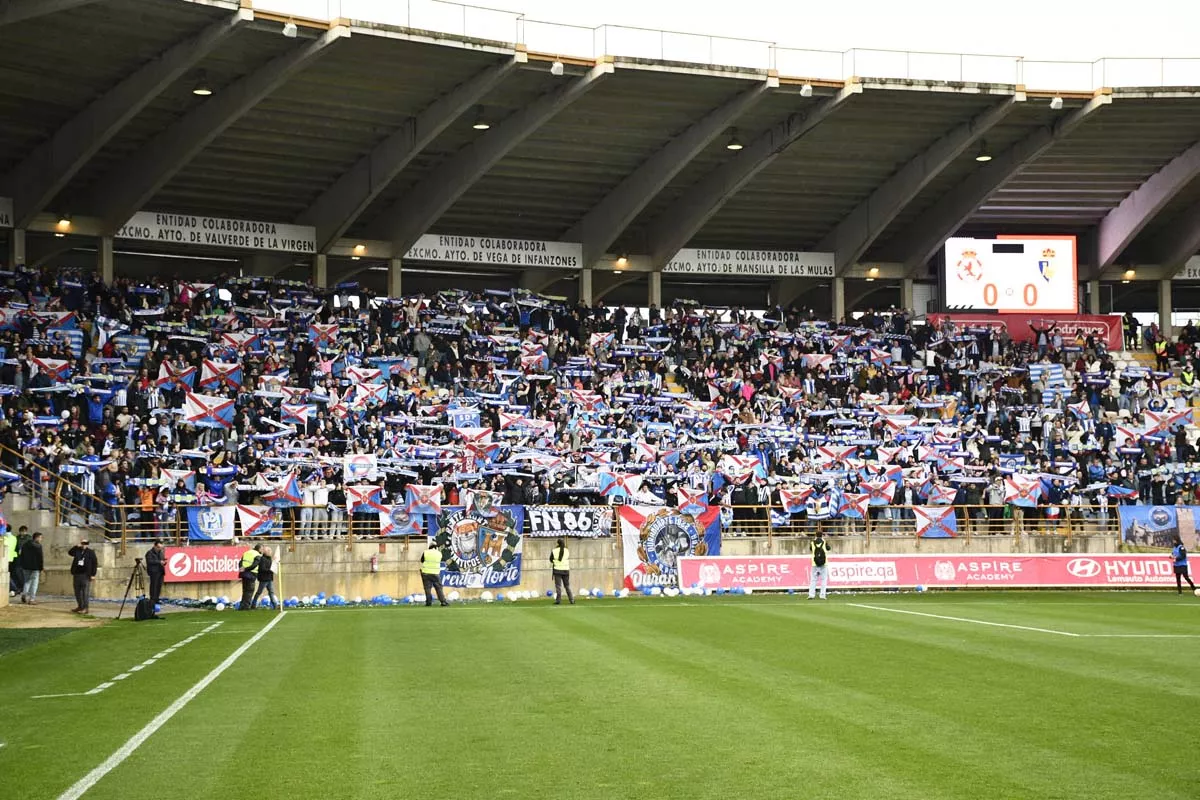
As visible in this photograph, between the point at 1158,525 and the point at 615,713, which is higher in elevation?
the point at 1158,525

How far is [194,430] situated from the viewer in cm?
3984

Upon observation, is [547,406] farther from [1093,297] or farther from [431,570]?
[1093,297]

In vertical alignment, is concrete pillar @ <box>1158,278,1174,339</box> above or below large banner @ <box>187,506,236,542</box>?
above

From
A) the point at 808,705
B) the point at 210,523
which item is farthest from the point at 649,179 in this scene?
the point at 808,705

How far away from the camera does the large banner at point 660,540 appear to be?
3919 cm

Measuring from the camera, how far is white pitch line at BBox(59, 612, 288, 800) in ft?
32.7

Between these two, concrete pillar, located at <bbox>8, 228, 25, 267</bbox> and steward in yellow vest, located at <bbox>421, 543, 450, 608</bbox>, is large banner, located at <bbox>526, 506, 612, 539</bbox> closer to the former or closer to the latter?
steward in yellow vest, located at <bbox>421, 543, 450, 608</bbox>

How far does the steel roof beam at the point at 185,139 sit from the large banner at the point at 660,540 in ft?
48.9

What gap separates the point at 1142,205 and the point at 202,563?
3905 cm

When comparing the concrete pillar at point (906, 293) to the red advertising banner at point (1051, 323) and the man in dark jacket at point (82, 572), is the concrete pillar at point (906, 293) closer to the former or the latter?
the red advertising banner at point (1051, 323)

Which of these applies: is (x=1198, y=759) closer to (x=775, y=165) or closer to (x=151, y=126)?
(x=151, y=126)

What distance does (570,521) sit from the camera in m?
39.8

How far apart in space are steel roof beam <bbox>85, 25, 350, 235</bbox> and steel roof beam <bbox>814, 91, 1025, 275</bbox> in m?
22.2

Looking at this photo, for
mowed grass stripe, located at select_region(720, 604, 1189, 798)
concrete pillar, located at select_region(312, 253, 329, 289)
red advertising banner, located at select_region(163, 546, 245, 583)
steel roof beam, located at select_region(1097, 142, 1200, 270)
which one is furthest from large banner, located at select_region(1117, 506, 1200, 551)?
concrete pillar, located at select_region(312, 253, 329, 289)
